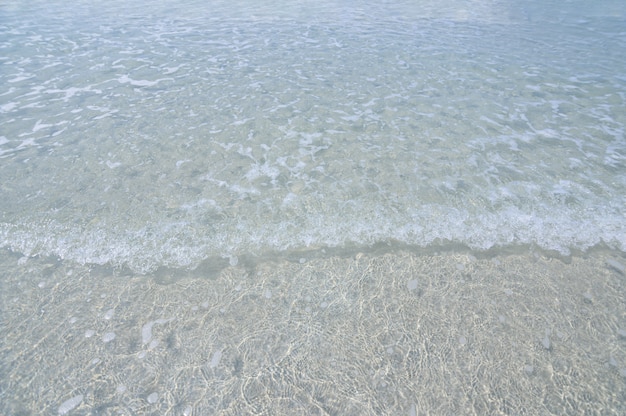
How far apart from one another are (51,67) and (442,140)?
31.9ft

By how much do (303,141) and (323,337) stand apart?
3.98 meters

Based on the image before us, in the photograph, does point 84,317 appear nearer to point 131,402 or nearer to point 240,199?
point 131,402

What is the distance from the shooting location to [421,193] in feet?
17.9

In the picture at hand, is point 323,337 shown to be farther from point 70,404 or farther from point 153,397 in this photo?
point 70,404

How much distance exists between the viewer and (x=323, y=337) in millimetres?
3525

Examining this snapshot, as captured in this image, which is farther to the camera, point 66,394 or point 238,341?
point 238,341

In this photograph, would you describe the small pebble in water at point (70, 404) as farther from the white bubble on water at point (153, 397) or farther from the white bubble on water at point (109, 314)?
the white bubble on water at point (109, 314)

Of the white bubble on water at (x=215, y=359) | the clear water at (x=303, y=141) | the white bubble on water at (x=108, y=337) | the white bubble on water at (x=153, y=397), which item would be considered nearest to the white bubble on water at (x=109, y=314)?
the white bubble on water at (x=108, y=337)

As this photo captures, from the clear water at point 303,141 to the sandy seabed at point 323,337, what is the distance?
0.44 meters

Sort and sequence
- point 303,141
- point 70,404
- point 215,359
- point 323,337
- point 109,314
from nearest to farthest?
point 70,404 → point 215,359 → point 323,337 → point 109,314 → point 303,141

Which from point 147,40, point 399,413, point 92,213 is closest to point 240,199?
point 92,213

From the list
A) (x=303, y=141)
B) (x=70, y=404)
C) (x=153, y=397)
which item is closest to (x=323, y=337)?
(x=153, y=397)

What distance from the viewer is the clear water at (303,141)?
483cm

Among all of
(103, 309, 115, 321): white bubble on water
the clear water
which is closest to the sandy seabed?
(103, 309, 115, 321): white bubble on water
